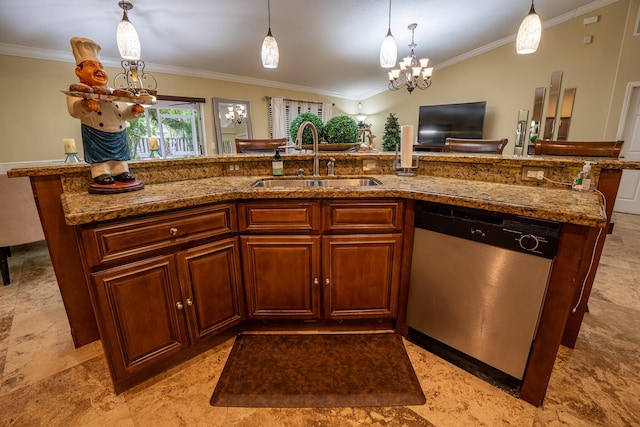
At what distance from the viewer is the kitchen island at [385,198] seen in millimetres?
1070

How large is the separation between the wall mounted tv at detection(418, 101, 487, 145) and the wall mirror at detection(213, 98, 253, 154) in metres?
3.90

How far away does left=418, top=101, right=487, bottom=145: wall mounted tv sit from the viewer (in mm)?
5555

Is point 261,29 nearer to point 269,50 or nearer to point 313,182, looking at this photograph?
point 269,50

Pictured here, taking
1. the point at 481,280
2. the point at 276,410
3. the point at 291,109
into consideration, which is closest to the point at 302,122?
the point at 481,280

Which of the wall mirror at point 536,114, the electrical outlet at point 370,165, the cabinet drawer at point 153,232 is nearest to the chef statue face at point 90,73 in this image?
the cabinet drawer at point 153,232

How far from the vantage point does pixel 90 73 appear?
1204 millimetres

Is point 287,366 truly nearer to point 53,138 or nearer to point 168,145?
point 53,138

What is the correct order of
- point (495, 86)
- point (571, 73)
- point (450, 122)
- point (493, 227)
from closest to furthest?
point (493, 227) < point (571, 73) < point (495, 86) < point (450, 122)

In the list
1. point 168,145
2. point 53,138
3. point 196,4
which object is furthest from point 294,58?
point 53,138

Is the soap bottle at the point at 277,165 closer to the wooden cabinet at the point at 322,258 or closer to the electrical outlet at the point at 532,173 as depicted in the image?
the wooden cabinet at the point at 322,258

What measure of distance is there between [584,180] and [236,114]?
5700 mm

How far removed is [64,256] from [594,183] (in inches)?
108

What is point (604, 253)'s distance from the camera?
2.80m

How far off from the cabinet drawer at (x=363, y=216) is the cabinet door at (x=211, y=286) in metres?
0.53
